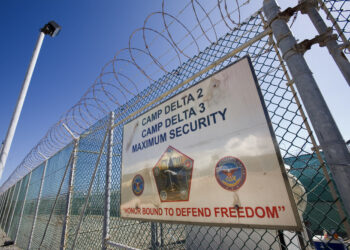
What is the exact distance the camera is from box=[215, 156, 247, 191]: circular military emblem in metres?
1.13

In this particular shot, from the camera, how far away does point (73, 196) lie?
11.3ft

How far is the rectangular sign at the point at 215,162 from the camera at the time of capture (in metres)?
1.03

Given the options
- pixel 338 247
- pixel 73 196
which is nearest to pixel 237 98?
pixel 73 196

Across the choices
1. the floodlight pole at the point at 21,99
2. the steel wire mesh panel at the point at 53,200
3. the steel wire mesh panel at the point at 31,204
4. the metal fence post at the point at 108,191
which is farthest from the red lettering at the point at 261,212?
the steel wire mesh panel at the point at 31,204

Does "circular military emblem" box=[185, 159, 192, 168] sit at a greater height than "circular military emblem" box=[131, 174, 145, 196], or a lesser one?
greater

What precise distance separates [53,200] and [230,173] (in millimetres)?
5423

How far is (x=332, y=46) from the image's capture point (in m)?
0.94

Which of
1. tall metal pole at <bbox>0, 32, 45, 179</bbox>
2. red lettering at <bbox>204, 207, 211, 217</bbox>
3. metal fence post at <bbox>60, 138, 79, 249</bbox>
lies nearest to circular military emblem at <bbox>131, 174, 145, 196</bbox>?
red lettering at <bbox>204, 207, 211, 217</bbox>

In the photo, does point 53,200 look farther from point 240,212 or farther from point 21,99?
point 240,212

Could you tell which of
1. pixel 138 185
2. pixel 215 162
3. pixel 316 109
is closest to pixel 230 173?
pixel 215 162

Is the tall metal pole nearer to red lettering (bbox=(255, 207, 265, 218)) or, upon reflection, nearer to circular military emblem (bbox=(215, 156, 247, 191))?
circular military emblem (bbox=(215, 156, 247, 191))

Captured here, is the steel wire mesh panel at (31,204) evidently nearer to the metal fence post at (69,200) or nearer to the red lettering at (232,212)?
the metal fence post at (69,200)

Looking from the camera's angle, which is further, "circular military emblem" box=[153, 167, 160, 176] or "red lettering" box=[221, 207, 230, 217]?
"circular military emblem" box=[153, 167, 160, 176]

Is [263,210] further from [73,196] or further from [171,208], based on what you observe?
[73,196]
